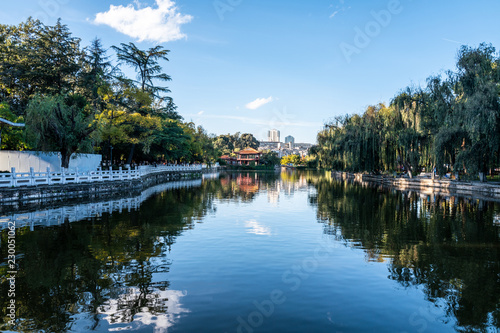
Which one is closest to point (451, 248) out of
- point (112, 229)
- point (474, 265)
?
point (474, 265)

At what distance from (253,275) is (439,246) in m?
6.74

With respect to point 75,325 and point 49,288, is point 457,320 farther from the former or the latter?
point 49,288

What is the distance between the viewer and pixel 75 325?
5.58 metres

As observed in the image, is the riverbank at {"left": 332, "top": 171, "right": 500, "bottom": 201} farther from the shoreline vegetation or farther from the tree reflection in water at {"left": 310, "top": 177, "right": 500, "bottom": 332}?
the tree reflection in water at {"left": 310, "top": 177, "right": 500, "bottom": 332}

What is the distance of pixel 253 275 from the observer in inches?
320

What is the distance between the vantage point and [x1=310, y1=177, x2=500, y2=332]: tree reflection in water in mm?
6810

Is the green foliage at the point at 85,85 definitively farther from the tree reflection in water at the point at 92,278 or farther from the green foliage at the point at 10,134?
the tree reflection in water at the point at 92,278

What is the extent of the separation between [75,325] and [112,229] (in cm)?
798

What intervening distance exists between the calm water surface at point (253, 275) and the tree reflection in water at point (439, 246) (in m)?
0.04

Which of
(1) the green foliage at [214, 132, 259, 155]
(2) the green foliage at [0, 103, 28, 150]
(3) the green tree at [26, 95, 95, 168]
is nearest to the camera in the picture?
(3) the green tree at [26, 95, 95, 168]

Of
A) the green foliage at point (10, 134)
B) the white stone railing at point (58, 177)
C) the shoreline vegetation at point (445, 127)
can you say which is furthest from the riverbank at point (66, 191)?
the shoreline vegetation at point (445, 127)

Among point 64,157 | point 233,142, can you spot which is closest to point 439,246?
point 64,157

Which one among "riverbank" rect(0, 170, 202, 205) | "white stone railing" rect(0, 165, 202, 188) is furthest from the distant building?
"riverbank" rect(0, 170, 202, 205)

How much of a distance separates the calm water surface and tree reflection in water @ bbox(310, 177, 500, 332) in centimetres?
4
